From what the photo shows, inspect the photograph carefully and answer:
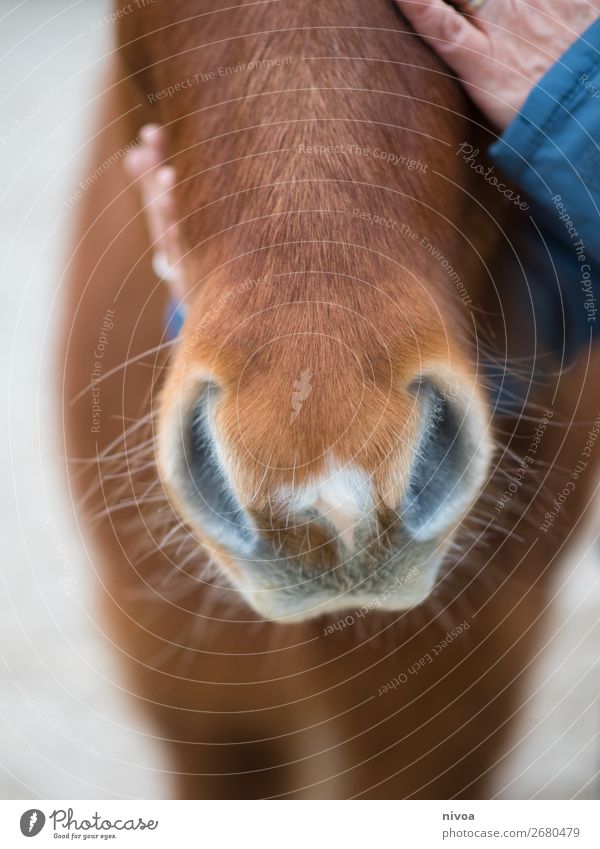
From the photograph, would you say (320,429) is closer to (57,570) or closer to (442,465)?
(442,465)

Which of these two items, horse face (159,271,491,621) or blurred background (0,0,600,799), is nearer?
horse face (159,271,491,621)

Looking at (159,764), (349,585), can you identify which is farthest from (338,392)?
(159,764)

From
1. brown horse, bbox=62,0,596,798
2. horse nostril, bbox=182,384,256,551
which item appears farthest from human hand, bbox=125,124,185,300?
horse nostril, bbox=182,384,256,551

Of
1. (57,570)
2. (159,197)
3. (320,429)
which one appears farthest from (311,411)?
(57,570)

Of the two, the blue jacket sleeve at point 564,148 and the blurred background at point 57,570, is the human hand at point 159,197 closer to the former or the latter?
the blurred background at point 57,570

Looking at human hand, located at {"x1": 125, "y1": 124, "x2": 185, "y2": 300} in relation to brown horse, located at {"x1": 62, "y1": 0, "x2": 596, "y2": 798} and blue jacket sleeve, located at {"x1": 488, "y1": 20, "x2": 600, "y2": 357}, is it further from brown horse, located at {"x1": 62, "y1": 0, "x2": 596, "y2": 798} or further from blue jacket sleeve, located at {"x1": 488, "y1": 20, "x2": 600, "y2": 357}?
blue jacket sleeve, located at {"x1": 488, "y1": 20, "x2": 600, "y2": 357}
